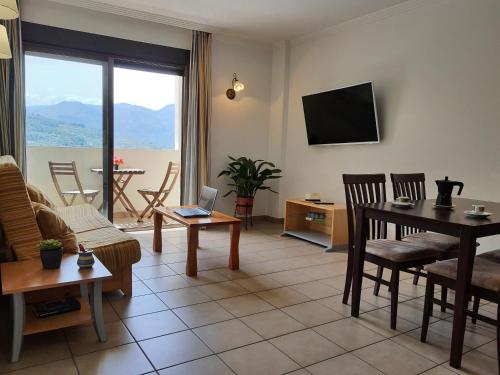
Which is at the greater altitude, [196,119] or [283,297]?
[196,119]

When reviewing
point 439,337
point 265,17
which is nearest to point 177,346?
point 439,337

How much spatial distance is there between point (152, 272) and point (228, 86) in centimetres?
299

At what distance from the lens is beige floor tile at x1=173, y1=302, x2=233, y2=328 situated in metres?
2.37

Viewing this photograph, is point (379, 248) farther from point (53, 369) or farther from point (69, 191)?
point (69, 191)

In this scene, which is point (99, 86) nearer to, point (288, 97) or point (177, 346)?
point (288, 97)

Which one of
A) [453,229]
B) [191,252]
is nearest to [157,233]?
[191,252]

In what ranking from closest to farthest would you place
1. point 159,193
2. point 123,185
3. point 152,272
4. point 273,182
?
1. point 152,272
2. point 123,185
3. point 159,193
4. point 273,182

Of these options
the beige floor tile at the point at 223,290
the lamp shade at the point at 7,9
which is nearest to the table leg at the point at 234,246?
the beige floor tile at the point at 223,290

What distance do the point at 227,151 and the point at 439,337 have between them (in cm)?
A: 375

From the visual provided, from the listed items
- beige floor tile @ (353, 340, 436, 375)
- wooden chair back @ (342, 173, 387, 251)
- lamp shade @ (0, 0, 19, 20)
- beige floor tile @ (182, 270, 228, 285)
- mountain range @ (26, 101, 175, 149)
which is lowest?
beige floor tile @ (182, 270, 228, 285)

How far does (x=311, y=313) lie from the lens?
255 cm

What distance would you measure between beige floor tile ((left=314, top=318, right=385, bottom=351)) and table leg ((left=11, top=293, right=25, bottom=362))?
1.57 meters

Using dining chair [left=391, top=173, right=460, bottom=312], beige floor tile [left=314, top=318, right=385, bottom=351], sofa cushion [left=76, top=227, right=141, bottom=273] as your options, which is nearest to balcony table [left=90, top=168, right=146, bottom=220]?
sofa cushion [left=76, top=227, right=141, bottom=273]

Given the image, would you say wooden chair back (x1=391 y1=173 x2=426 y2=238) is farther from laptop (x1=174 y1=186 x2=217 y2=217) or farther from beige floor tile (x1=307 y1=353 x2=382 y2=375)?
laptop (x1=174 y1=186 x2=217 y2=217)
